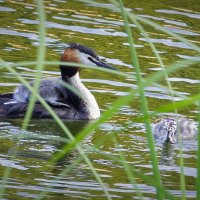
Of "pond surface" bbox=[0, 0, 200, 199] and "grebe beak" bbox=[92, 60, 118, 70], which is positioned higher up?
"grebe beak" bbox=[92, 60, 118, 70]

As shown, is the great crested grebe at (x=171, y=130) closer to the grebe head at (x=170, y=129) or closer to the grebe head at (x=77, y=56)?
the grebe head at (x=170, y=129)

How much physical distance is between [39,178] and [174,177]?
1043 mm

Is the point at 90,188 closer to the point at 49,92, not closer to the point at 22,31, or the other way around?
the point at 49,92

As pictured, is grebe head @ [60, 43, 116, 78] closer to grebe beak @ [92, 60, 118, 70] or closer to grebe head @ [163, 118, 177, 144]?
grebe beak @ [92, 60, 118, 70]

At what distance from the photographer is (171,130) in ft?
26.8

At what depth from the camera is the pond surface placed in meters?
6.25

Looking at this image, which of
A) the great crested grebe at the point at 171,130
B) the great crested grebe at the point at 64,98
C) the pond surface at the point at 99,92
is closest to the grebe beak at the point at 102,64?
the great crested grebe at the point at 64,98

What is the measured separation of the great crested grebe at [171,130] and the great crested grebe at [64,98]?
83 cm

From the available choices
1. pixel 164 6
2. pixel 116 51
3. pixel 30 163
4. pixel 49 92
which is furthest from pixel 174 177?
pixel 164 6

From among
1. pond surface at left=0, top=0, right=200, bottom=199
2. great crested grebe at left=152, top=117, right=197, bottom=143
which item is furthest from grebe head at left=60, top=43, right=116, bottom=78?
great crested grebe at left=152, top=117, right=197, bottom=143

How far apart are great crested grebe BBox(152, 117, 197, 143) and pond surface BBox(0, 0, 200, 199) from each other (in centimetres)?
14

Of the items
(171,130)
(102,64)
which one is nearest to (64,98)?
(102,64)

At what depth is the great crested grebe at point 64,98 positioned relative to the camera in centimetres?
903

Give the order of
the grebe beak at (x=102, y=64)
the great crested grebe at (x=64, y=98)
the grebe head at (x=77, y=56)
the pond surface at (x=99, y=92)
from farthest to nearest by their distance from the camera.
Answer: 1. the grebe head at (x=77, y=56)
2. the grebe beak at (x=102, y=64)
3. the great crested grebe at (x=64, y=98)
4. the pond surface at (x=99, y=92)
